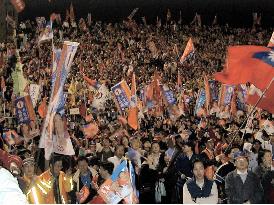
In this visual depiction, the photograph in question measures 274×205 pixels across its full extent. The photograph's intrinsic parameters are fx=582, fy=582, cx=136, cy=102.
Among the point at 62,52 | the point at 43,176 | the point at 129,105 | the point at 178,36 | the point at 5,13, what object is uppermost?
the point at 62,52

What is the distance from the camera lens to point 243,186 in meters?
6.21

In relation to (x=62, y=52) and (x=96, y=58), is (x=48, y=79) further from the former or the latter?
(x=62, y=52)

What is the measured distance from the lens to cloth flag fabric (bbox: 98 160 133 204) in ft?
19.7

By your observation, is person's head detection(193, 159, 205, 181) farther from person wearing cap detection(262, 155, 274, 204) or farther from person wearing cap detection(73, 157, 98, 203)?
person wearing cap detection(73, 157, 98, 203)

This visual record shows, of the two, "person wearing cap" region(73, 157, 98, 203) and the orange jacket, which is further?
"person wearing cap" region(73, 157, 98, 203)

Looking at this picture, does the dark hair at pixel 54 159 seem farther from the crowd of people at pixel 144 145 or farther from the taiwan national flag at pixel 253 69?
the taiwan national flag at pixel 253 69

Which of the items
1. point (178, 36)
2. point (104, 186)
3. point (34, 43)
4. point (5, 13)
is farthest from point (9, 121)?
point (178, 36)

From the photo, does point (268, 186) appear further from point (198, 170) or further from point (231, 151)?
point (231, 151)

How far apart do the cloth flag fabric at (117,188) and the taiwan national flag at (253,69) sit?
113 inches

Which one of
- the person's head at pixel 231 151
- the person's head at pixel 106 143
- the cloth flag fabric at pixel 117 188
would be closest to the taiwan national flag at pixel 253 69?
the person's head at pixel 231 151

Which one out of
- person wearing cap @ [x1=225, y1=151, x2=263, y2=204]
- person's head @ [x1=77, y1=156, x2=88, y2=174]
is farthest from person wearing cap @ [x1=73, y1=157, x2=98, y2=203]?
person wearing cap @ [x1=225, y1=151, x2=263, y2=204]

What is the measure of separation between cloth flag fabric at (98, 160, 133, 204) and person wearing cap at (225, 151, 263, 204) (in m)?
1.11

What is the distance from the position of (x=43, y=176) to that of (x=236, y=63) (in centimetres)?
356

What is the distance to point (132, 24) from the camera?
36.4 m
